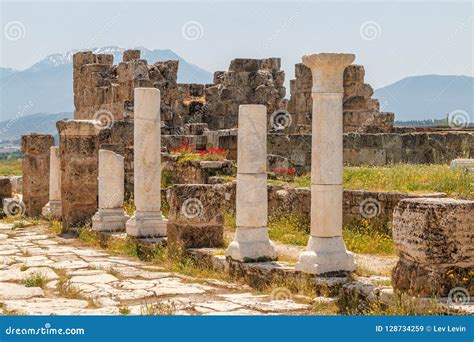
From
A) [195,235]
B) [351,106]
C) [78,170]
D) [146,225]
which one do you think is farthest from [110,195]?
[351,106]

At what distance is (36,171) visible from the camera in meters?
18.4

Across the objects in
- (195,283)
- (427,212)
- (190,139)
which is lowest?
(195,283)

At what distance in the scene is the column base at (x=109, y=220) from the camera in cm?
1364

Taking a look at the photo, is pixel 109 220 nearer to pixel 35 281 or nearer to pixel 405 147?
pixel 35 281

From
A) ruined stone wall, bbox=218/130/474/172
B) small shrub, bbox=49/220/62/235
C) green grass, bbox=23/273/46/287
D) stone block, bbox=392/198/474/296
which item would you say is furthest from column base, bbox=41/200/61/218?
stone block, bbox=392/198/474/296

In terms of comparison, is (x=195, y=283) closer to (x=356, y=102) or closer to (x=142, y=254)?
(x=142, y=254)

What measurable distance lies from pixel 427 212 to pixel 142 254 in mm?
5894

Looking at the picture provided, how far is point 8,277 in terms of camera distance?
959 centimetres

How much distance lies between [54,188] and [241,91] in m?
9.47

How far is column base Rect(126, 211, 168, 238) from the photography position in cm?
1222

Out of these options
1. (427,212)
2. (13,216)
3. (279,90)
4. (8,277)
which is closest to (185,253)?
(8,277)

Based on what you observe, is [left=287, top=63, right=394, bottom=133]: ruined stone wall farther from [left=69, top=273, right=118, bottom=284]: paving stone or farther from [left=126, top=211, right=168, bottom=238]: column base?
[left=69, top=273, right=118, bottom=284]: paving stone

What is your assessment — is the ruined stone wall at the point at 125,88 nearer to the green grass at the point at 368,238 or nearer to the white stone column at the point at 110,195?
the white stone column at the point at 110,195

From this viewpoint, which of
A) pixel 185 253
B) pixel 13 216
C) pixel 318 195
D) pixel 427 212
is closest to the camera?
pixel 427 212
